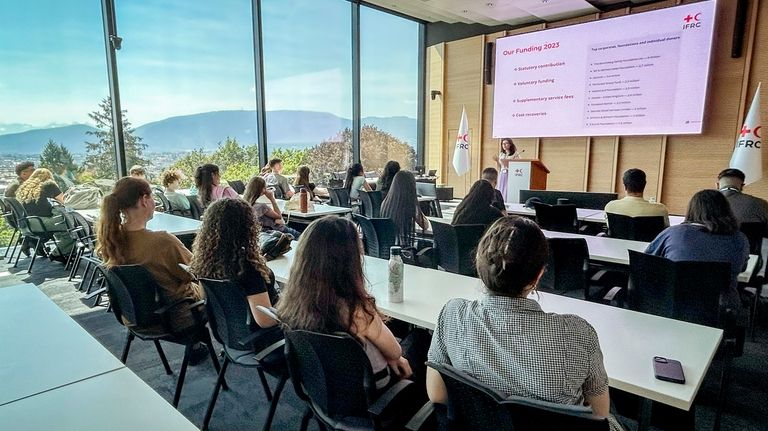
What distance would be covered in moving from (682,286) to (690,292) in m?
0.06

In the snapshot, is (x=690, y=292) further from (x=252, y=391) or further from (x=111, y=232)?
(x=111, y=232)

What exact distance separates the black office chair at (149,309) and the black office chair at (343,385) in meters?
1.00

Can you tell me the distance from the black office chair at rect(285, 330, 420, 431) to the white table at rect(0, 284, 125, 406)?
549 mm

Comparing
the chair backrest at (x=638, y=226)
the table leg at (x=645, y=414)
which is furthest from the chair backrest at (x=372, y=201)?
the table leg at (x=645, y=414)

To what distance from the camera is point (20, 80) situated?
513 centimetres

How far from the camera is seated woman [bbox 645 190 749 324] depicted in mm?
2336

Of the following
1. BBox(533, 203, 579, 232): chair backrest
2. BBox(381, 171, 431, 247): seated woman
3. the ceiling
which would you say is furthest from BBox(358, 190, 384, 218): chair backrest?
the ceiling

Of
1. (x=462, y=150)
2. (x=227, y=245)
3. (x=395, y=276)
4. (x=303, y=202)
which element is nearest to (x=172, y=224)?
(x=303, y=202)

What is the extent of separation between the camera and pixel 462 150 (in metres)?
9.16

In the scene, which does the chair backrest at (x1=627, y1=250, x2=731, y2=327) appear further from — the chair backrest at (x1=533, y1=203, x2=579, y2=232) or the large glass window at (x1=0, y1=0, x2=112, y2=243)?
the large glass window at (x1=0, y1=0, x2=112, y2=243)

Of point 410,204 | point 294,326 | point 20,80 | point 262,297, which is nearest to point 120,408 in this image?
point 294,326

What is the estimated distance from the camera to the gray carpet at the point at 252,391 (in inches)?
87.8

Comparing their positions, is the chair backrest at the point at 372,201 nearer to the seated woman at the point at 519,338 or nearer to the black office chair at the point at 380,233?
the black office chair at the point at 380,233

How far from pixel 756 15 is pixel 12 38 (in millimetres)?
9519
